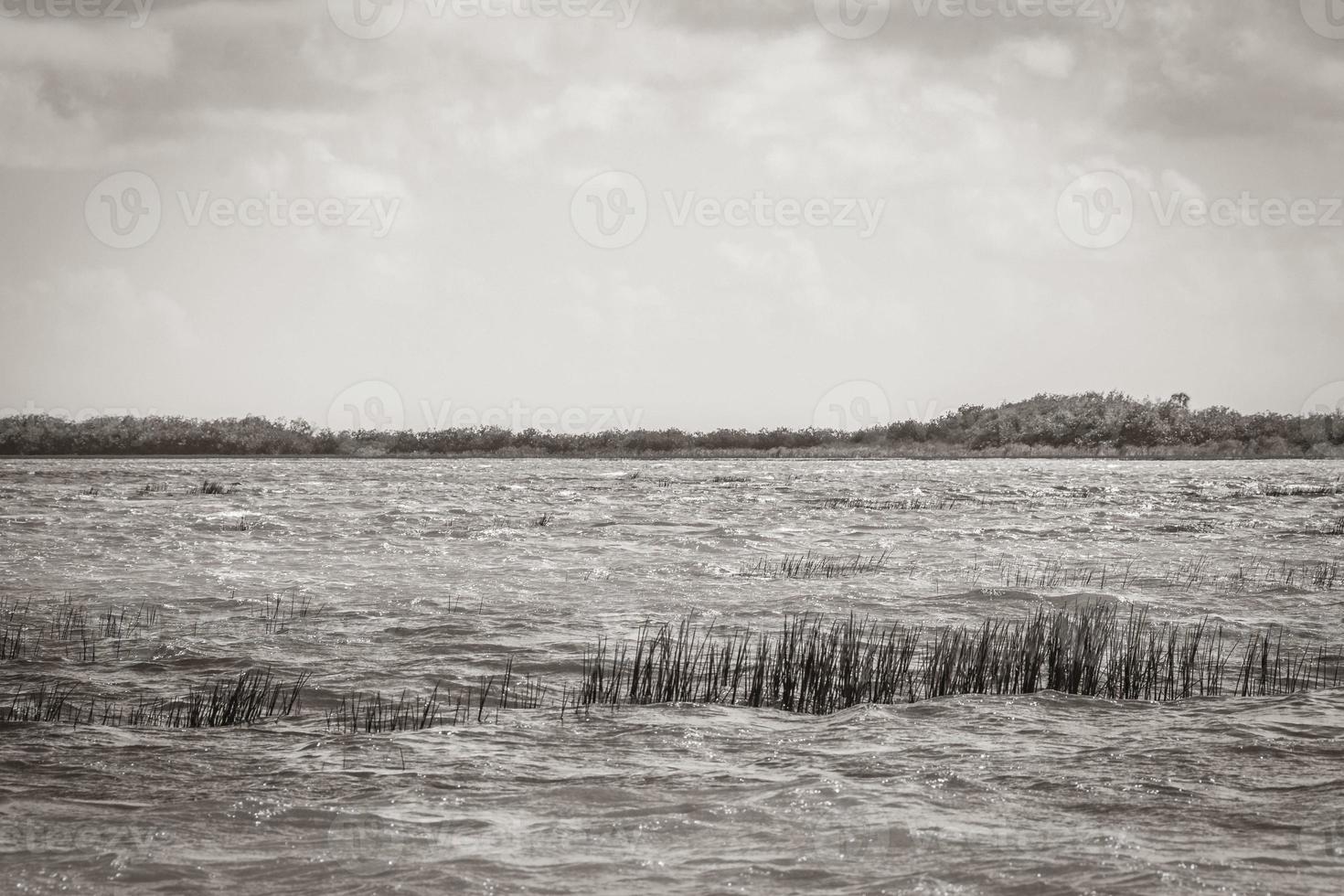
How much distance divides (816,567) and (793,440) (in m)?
91.0

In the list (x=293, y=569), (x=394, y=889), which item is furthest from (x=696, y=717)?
(x=293, y=569)

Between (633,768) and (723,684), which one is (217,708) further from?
(723,684)

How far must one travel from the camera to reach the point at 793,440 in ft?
372

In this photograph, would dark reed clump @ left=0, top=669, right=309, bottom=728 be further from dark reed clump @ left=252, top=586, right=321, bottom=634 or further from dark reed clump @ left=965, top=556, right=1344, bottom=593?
dark reed clump @ left=965, top=556, right=1344, bottom=593

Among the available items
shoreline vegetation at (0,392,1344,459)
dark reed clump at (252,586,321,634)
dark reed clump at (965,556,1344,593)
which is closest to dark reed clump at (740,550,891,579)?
dark reed clump at (965,556,1344,593)

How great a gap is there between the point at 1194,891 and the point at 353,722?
675cm

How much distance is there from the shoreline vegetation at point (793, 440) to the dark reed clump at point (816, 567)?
7989 cm

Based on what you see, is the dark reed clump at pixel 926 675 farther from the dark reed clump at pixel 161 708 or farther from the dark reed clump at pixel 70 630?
the dark reed clump at pixel 70 630

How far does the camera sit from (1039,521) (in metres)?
35.2

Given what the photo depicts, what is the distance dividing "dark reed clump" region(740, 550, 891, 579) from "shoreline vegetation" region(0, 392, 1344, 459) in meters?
79.9

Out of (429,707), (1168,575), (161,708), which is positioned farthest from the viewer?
(1168,575)

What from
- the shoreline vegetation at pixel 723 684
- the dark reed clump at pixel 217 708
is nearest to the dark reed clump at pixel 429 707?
the shoreline vegetation at pixel 723 684

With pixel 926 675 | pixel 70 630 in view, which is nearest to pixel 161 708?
pixel 70 630

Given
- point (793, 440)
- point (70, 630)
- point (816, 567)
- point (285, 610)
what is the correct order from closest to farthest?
point (70, 630) < point (285, 610) < point (816, 567) < point (793, 440)
